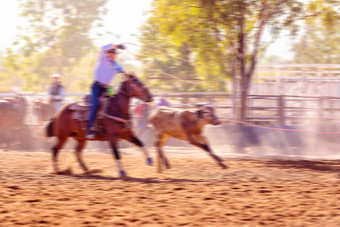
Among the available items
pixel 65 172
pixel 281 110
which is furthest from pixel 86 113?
pixel 281 110

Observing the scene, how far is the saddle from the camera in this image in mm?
9102

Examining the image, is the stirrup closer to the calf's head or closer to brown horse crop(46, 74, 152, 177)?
brown horse crop(46, 74, 152, 177)

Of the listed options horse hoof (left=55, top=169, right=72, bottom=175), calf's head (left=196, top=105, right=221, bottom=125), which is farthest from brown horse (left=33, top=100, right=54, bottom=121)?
calf's head (left=196, top=105, right=221, bottom=125)

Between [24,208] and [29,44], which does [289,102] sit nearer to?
[24,208]

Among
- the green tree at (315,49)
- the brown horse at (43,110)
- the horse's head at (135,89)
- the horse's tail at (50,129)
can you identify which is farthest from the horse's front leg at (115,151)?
the green tree at (315,49)

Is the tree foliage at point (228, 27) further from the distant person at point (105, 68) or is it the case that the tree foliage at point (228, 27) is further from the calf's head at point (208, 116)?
the distant person at point (105, 68)

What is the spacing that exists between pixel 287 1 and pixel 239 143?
3910 millimetres

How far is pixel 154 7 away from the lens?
13859 millimetres

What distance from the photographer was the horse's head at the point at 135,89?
29.5 feet

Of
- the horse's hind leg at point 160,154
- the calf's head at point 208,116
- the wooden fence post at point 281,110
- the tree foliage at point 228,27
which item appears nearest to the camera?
the horse's hind leg at point 160,154

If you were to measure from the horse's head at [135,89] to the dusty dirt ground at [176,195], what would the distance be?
140cm

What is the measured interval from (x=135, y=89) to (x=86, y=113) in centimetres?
107

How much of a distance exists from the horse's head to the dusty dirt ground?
4.59ft

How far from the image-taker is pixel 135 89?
899 centimetres
